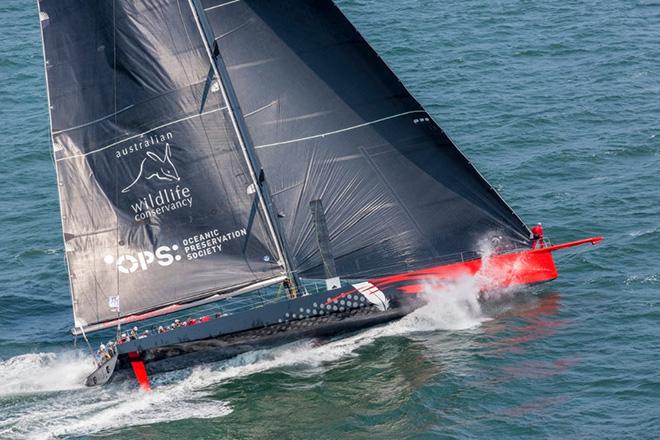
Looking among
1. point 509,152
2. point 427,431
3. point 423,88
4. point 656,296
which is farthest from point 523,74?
point 427,431

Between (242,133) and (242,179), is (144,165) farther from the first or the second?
(242,133)

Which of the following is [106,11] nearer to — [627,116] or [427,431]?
[427,431]

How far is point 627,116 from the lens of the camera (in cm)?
5216

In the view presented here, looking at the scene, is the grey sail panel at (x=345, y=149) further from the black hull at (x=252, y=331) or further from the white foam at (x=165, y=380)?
the white foam at (x=165, y=380)

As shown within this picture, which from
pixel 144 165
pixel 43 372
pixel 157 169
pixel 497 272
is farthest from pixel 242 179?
pixel 43 372

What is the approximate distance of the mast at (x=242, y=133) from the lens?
34688mm

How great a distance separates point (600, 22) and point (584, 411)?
37.1 meters

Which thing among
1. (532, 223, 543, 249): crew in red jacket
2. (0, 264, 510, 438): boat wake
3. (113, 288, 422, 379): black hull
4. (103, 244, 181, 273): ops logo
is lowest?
(0, 264, 510, 438): boat wake

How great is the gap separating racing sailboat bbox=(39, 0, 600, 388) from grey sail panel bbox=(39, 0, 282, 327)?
4 centimetres

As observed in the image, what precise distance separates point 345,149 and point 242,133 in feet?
10.7

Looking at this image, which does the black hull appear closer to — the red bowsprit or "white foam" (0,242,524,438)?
"white foam" (0,242,524,438)

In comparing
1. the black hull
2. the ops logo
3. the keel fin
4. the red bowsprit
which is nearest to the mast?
the black hull

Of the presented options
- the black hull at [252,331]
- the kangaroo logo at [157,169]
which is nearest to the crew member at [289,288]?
the black hull at [252,331]

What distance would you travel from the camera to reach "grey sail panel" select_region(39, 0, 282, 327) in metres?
34.4
